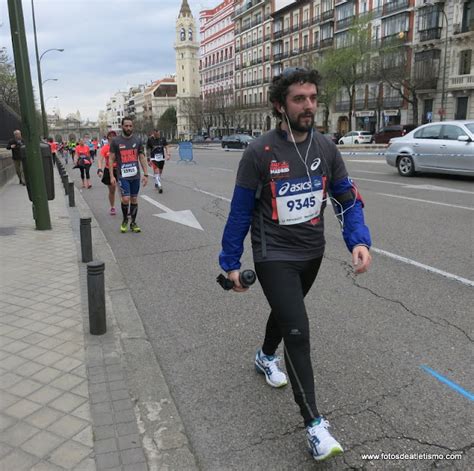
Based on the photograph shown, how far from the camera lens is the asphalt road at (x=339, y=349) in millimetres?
2756

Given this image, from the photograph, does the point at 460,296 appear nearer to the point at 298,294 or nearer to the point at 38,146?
the point at 298,294

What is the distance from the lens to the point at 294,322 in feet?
8.51

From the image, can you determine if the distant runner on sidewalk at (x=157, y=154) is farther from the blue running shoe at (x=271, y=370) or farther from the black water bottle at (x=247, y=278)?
the black water bottle at (x=247, y=278)

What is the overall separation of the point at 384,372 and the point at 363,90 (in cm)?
5558

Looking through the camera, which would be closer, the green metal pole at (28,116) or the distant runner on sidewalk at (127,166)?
the green metal pole at (28,116)

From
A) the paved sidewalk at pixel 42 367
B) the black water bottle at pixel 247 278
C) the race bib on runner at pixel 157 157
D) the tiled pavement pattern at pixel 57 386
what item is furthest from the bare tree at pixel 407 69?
the black water bottle at pixel 247 278

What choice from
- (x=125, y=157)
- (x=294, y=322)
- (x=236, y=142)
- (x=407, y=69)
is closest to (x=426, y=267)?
(x=294, y=322)

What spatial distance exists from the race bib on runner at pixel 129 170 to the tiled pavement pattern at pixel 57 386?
2.97 meters

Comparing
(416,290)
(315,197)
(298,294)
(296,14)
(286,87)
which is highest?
(296,14)

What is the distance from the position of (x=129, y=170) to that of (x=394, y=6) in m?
49.8

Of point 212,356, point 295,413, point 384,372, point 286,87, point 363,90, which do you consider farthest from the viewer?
point 363,90

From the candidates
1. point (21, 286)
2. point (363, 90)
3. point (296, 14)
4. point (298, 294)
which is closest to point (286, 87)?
point (298, 294)

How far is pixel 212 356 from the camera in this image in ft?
12.5

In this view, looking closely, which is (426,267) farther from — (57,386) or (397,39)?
(397,39)
